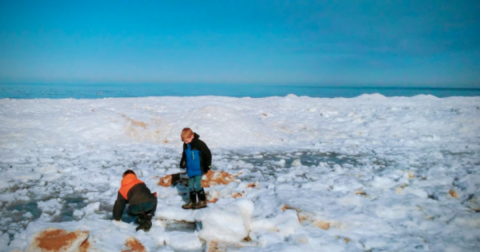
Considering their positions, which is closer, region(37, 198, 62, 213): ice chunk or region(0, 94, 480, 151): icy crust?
region(37, 198, 62, 213): ice chunk

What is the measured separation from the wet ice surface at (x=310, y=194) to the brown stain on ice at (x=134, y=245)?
695 millimetres

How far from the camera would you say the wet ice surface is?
15.3 ft

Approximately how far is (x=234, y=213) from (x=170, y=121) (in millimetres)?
11242

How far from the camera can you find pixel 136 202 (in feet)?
15.6

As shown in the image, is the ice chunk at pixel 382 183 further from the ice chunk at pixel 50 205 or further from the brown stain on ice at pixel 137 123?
the brown stain on ice at pixel 137 123

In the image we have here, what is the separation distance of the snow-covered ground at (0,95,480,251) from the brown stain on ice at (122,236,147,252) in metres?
0.12

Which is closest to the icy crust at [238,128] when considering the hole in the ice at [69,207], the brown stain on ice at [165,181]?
the brown stain on ice at [165,181]

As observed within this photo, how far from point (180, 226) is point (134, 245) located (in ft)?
3.27

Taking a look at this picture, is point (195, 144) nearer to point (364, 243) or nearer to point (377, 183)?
point (364, 243)

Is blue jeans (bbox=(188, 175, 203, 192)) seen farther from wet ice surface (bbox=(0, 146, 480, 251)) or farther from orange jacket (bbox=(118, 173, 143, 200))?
orange jacket (bbox=(118, 173, 143, 200))

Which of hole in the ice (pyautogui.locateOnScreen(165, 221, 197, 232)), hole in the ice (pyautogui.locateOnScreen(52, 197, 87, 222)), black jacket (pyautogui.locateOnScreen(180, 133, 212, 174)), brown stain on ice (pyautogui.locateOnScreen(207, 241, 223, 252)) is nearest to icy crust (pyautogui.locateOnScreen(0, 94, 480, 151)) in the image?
hole in the ice (pyautogui.locateOnScreen(52, 197, 87, 222))

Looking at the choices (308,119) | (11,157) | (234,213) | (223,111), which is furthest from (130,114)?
(234,213)

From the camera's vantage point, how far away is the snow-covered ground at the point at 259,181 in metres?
4.50

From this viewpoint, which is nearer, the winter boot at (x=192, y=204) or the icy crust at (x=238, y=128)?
the winter boot at (x=192, y=204)
